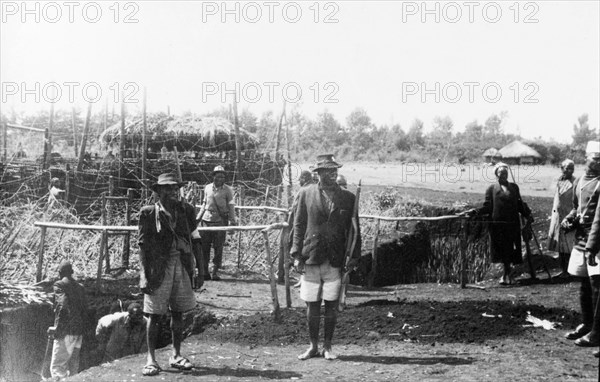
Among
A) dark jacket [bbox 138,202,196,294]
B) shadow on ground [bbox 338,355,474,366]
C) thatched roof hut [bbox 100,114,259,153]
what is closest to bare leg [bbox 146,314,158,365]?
dark jacket [bbox 138,202,196,294]

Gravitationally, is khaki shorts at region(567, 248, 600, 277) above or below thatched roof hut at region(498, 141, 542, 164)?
below

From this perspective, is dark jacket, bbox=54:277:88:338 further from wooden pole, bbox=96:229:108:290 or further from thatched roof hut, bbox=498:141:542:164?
thatched roof hut, bbox=498:141:542:164

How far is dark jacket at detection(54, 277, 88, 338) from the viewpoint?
7.66 meters

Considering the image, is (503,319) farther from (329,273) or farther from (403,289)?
(403,289)

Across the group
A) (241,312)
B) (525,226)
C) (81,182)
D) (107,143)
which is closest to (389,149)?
(107,143)


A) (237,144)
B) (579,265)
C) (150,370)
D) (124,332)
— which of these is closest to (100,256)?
(124,332)

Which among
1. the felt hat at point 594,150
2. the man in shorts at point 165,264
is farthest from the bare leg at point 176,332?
the felt hat at point 594,150

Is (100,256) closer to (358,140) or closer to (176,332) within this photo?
(176,332)

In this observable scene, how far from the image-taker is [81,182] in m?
15.8

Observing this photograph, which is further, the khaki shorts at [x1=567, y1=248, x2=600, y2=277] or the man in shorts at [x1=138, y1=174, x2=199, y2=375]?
the khaki shorts at [x1=567, y1=248, x2=600, y2=277]

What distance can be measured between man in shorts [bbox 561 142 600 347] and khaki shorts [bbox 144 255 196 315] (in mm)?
3549

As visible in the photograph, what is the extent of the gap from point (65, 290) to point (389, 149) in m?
36.5

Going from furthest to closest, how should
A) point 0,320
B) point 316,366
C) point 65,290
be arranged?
point 0,320 → point 65,290 → point 316,366

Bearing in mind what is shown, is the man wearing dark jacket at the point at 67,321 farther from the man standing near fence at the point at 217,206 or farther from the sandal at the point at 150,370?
the sandal at the point at 150,370
